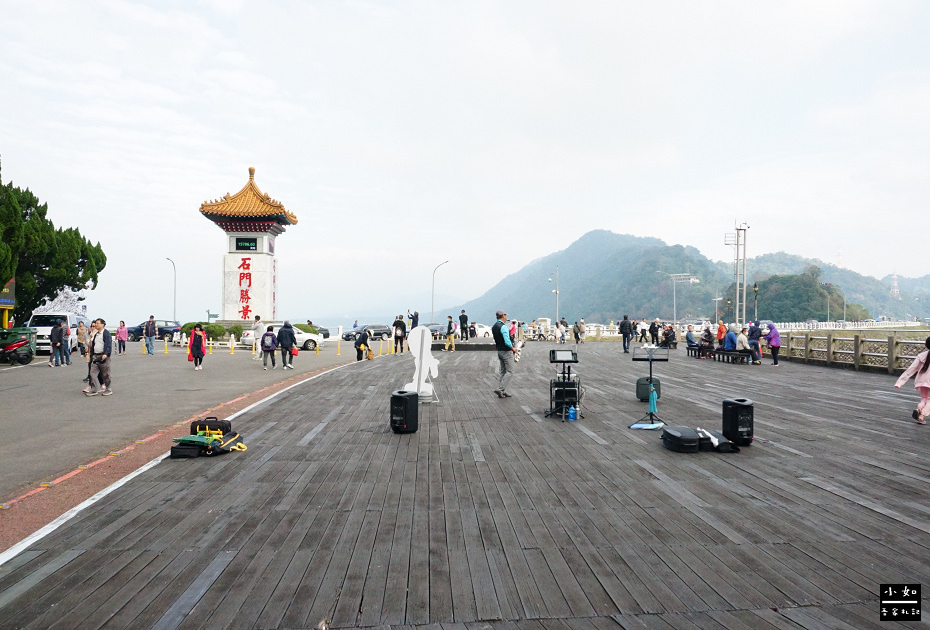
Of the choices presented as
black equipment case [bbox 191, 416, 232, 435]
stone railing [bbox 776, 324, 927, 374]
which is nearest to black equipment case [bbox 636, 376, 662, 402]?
black equipment case [bbox 191, 416, 232, 435]

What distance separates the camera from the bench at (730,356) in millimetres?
22562

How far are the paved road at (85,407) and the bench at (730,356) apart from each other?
1739 cm

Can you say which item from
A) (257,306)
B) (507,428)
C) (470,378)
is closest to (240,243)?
(257,306)

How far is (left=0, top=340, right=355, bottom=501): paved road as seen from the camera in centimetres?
754

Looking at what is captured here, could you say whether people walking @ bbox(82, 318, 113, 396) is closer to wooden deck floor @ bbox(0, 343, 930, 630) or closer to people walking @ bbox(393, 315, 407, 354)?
wooden deck floor @ bbox(0, 343, 930, 630)

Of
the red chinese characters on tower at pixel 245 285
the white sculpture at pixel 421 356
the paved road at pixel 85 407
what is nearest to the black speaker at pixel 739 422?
the white sculpture at pixel 421 356

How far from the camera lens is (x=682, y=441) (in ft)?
24.8

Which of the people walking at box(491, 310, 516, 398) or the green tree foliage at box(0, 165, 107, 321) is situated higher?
the green tree foliage at box(0, 165, 107, 321)

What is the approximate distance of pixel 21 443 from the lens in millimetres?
8445

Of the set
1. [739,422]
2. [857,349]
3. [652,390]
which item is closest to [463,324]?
[857,349]

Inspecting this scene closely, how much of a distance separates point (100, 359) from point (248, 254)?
98.5 ft

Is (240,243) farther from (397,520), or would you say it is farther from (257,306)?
(397,520)

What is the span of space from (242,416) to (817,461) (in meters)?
9.56

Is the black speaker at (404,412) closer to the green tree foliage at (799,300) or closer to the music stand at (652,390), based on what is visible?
the music stand at (652,390)
